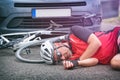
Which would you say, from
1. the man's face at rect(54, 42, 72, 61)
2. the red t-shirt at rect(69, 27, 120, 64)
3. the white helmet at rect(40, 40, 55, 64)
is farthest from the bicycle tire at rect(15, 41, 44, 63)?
the red t-shirt at rect(69, 27, 120, 64)

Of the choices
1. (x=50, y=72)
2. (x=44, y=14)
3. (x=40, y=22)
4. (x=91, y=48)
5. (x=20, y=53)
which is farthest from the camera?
(x=40, y=22)

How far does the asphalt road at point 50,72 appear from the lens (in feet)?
14.3

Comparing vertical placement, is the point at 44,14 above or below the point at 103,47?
above

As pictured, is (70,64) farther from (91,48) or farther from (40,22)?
(40,22)

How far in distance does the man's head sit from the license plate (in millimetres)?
1816

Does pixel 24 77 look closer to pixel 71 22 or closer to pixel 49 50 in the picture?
pixel 49 50

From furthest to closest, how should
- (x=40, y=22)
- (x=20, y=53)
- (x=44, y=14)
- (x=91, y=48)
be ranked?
(x=40, y=22) < (x=44, y=14) < (x=20, y=53) < (x=91, y=48)

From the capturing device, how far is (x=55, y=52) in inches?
192

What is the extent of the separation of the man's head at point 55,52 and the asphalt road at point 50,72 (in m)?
0.12

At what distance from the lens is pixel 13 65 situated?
5121 millimetres

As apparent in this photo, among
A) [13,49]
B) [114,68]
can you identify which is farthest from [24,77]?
[13,49]

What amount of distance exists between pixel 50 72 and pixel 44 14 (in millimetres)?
2312

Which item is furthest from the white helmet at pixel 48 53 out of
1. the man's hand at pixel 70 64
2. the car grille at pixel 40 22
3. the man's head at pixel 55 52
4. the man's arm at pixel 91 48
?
the car grille at pixel 40 22

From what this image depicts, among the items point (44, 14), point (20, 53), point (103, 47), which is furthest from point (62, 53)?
point (44, 14)
